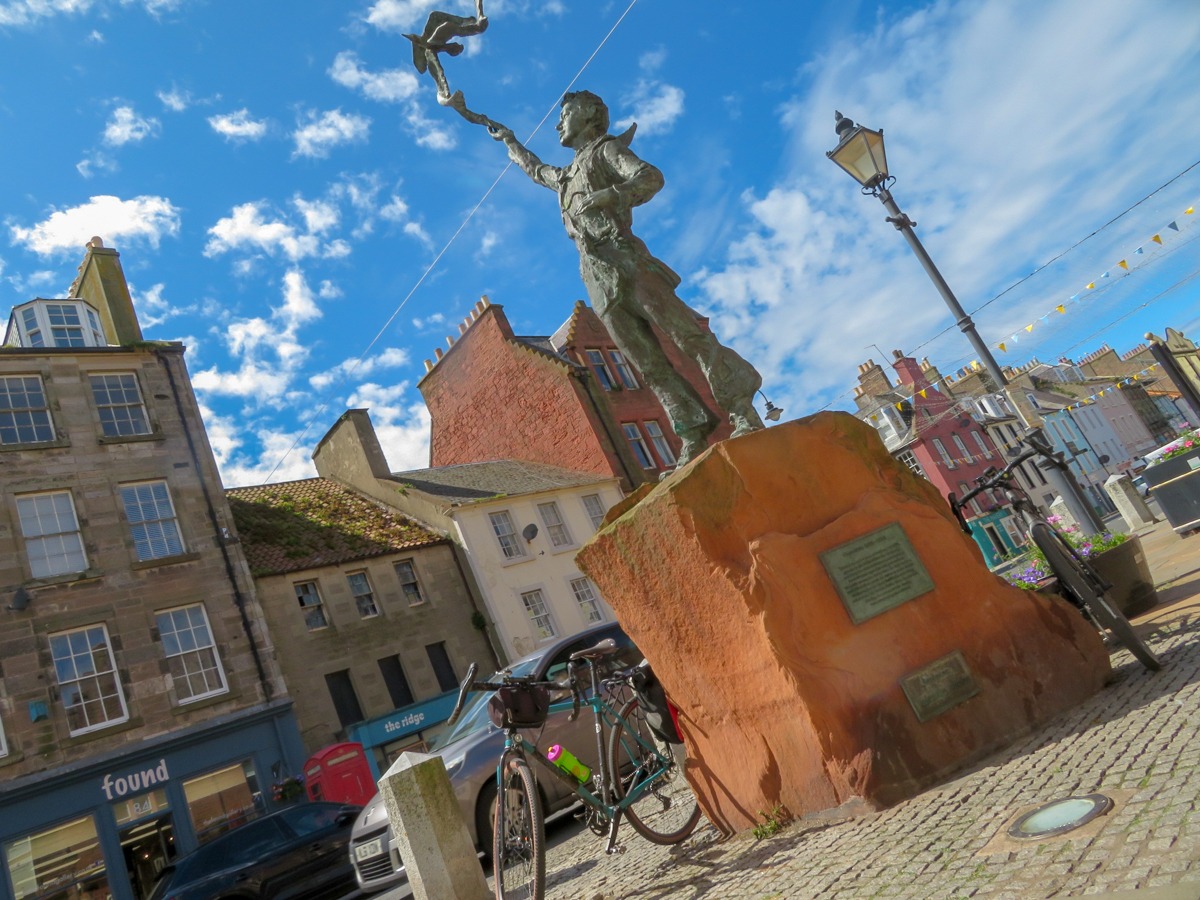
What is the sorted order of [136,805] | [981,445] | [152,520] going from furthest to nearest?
[981,445] → [152,520] → [136,805]

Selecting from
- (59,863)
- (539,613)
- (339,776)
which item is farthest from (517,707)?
(539,613)

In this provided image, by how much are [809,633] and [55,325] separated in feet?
78.6

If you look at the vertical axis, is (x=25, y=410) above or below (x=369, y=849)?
above

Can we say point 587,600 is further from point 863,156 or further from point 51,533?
point 863,156

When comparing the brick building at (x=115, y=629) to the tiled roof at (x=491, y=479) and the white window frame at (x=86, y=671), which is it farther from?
the tiled roof at (x=491, y=479)

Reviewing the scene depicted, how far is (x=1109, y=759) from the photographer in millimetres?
3768

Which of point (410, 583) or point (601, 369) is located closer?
point (410, 583)

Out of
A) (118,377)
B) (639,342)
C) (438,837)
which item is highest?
(118,377)

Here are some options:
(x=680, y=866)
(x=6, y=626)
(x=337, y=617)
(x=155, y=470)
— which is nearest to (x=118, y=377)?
(x=155, y=470)

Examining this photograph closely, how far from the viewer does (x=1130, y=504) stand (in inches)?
845

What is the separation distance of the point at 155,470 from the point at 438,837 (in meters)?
19.4

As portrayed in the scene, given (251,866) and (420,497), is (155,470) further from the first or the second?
(251,866)

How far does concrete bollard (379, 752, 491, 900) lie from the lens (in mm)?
5488

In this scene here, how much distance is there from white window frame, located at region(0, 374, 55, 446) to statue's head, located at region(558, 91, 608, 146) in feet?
62.6
